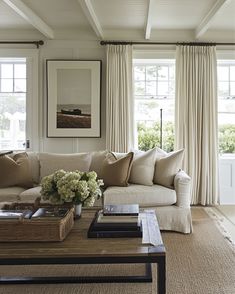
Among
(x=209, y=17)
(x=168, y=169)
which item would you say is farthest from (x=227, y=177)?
Answer: (x=209, y=17)

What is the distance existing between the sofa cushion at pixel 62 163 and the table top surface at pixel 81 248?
207cm

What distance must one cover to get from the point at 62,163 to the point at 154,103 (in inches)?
84.1

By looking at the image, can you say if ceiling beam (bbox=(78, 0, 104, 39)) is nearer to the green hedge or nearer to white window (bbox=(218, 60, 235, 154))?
the green hedge

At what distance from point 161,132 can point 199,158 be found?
0.79m

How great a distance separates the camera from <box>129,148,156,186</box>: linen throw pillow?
4113 millimetres

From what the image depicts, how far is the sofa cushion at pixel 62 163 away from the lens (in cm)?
429

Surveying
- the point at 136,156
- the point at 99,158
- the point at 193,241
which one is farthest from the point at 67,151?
the point at 193,241

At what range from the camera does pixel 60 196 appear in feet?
8.46

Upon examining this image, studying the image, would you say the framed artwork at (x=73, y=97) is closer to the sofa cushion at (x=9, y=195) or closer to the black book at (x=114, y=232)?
the sofa cushion at (x=9, y=195)

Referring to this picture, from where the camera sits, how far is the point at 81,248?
2.03 m

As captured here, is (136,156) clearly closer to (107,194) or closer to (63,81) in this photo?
(107,194)

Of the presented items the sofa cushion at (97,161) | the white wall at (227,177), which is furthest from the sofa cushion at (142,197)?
the white wall at (227,177)

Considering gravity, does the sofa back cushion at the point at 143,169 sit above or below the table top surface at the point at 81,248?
above

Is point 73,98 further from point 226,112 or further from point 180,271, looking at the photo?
point 180,271
